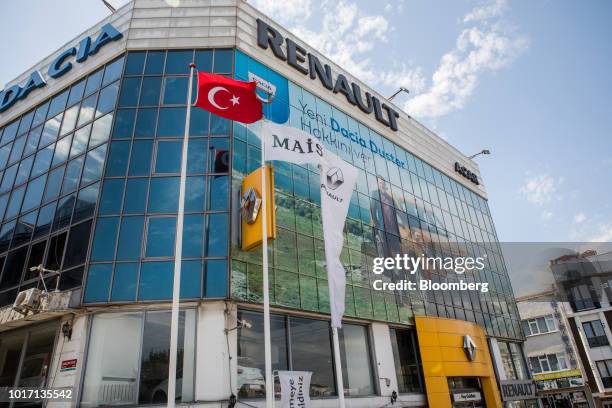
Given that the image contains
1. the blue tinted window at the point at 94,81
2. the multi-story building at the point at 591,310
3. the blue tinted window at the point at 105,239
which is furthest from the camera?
the multi-story building at the point at 591,310

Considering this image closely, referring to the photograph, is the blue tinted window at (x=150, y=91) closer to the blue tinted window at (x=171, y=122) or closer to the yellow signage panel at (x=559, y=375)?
the blue tinted window at (x=171, y=122)

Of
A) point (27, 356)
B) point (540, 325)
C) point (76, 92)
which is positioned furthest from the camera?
point (540, 325)

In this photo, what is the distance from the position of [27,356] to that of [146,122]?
10147mm

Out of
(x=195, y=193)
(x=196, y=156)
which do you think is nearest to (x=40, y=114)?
(x=196, y=156)

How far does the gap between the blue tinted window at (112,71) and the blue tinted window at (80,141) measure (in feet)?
8.31

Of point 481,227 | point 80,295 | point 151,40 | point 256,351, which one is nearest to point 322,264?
point 256,351

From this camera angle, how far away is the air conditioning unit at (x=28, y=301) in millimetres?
14438

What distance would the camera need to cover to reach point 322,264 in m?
18.8

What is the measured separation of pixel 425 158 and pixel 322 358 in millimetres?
19193

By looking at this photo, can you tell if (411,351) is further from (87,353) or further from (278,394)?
(87,353)

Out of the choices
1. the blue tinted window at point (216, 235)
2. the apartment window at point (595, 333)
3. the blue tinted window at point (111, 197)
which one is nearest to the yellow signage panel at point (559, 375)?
the apartment window at point (595, 333)

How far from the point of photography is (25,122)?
910 inches

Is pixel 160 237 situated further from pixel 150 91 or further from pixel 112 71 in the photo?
pixel 112 71

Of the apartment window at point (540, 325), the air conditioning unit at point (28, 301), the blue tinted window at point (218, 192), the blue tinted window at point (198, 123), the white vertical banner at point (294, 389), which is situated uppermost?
the blue tinted window at point (198, 123)
